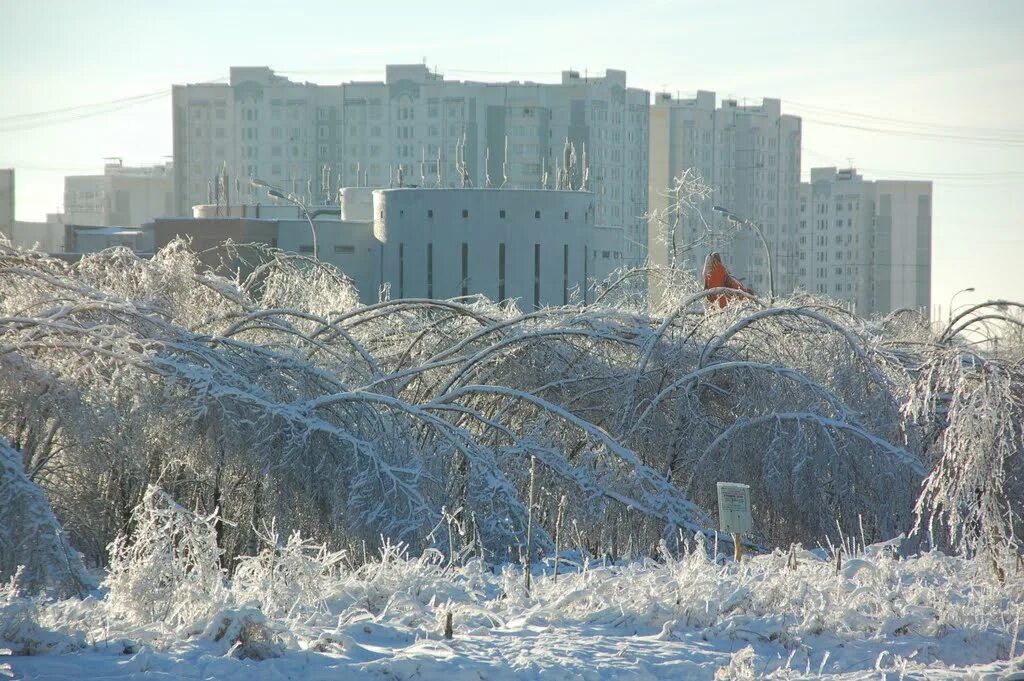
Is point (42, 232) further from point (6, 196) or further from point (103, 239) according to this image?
point (103, 239)

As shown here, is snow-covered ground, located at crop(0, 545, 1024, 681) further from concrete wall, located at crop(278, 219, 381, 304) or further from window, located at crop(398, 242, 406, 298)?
concrete wall, located at crop(278, 219, 381, 304)

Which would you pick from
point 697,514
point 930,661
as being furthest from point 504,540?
point 930,661

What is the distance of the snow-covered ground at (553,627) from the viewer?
7.49 metres

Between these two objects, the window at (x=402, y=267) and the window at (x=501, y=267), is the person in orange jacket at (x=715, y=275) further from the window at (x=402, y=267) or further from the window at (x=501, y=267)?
the window at (x=402, y=267)

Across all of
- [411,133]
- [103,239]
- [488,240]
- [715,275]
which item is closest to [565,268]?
[488,240]

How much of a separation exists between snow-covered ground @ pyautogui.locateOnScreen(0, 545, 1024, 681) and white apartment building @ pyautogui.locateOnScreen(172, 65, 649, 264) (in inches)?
3937

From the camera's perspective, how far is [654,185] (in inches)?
5197

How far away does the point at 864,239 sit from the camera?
150625 mm

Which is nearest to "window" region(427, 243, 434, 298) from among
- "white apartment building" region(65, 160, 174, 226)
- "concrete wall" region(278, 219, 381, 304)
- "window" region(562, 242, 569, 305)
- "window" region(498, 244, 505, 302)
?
"window" region(498, 244, 505, 302)

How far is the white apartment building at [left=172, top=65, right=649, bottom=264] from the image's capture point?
11925 centimetres

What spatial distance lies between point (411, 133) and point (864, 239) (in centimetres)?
5401

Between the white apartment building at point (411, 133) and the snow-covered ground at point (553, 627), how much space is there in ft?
328

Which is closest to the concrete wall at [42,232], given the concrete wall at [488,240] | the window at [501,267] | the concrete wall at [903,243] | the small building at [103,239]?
the small building at [103,239]

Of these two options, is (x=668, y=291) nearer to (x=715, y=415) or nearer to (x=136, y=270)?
(x=715, y=415)
